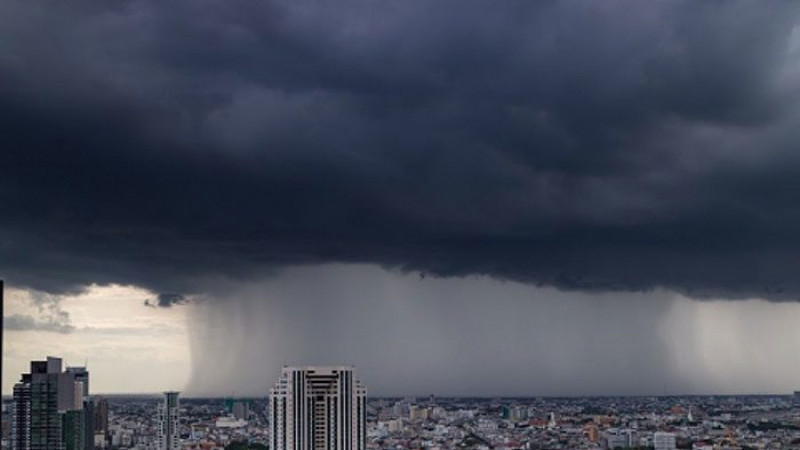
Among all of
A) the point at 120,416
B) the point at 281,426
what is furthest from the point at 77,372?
the point at 281,426

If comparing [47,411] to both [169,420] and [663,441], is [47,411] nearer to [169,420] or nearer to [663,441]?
[169,420]

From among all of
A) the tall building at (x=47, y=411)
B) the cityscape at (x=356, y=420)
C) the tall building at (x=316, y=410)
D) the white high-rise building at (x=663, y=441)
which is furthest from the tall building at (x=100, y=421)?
the white high-rise building at (x=663, y=441)

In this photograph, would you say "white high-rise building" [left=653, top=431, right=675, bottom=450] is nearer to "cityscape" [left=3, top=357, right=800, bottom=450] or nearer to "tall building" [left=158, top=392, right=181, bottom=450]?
"cityscape" [left=3, top=357, right=800, bottom=450]

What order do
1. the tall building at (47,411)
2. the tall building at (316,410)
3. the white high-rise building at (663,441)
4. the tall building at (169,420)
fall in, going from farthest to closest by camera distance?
the white high-rise building at (663,441), the tall building at (169,420), the tall building at (47,411), the tall building at (316,410)

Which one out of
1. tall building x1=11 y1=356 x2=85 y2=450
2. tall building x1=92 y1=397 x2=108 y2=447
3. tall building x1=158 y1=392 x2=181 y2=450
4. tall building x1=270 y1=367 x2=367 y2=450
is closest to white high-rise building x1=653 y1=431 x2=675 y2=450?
tall building x1=270 y1=367 x2=367 y2=450

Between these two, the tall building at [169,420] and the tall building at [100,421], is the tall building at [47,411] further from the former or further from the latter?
the tall building at [169,420]

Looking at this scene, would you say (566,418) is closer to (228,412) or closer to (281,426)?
(228,412)

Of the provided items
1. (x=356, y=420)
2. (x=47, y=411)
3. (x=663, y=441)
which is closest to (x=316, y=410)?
(x=356, y=420)

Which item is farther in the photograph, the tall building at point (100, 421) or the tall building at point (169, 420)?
the tall building at point (169, 420)
